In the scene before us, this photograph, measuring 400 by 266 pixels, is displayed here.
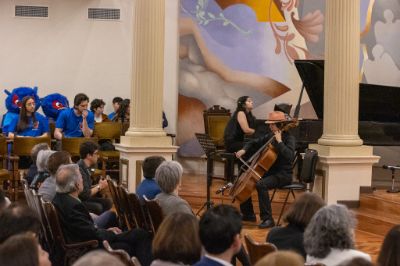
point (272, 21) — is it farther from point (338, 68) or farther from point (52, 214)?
point (52, 214)

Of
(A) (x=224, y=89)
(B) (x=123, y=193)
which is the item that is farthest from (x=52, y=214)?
(A) (x=224, y=89)

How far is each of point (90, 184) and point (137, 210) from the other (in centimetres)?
149

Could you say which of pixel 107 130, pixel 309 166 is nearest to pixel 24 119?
pixel 107 130

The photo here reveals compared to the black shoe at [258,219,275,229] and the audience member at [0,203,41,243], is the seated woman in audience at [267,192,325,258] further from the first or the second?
the black shoe at [258,219,275,229]

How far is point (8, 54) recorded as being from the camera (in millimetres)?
12914

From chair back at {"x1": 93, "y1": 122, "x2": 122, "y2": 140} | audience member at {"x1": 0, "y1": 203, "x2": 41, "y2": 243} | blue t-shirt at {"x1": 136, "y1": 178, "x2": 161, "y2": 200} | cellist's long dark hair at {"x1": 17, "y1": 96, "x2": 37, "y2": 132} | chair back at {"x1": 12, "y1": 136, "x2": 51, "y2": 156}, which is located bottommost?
blue t-shirt at {"x1": 136, "y1": 178, "x2": 161, "y2": 200}

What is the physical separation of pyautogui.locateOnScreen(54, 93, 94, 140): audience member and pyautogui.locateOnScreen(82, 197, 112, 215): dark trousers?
2.92m

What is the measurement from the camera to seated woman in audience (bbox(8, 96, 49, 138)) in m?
9.52

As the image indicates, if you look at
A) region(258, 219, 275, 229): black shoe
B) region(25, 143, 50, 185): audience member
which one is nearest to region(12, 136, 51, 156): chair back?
region(25, 143, 50, 185): audience member

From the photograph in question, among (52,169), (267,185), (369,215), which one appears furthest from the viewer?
(369,215)

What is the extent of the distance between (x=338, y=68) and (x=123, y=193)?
3.67 meters

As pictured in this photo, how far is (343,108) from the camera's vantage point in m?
8.37

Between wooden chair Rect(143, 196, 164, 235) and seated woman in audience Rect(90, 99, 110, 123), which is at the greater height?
seated woman in audience Rect(90, 99, 110, 123)

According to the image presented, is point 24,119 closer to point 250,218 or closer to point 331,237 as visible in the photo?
point 250,218
